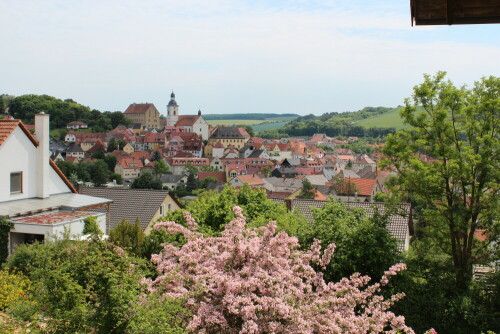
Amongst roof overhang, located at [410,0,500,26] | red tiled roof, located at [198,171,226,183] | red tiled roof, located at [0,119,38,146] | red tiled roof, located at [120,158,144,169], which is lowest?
red tiled roof, located at [198,171,226,183]

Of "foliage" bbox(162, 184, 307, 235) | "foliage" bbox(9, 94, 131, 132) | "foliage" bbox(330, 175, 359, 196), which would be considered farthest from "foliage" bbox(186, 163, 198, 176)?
"foliage" bbox(162, 184, 307, 235)

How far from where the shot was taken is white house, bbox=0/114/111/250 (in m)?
15.7

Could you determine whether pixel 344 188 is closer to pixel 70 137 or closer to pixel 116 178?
pixel 116 178

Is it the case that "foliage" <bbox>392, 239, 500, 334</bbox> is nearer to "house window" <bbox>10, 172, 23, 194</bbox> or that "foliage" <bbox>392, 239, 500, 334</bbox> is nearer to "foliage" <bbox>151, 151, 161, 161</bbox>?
"house window" <bbox>10, 172, 23, 194</bbox>

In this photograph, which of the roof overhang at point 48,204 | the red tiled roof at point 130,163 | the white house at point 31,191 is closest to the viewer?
the white house at point 31,191

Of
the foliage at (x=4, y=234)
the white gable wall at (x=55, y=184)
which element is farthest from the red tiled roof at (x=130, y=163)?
the foliage at (x=4, y=234)

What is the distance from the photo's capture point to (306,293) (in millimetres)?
8078

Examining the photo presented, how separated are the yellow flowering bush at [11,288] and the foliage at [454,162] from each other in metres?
10.3

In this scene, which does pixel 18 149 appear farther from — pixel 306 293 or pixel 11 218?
pixel 306 293

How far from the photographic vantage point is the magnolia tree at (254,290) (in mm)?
6922

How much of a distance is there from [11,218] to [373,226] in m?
10.7

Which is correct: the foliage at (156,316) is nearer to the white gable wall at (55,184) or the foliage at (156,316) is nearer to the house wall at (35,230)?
the house wall at (35,230)

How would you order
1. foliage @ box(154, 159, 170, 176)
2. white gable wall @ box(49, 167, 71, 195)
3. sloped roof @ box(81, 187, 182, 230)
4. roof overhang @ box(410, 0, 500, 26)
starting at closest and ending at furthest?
roof overhang @ box(410, 0, 500, 26) < white gable wall @ box(49, 167, 71, 195) < sloped roof @ box(81, 187, 182, 230) < foliage @ box(154, 159, 170, 176)

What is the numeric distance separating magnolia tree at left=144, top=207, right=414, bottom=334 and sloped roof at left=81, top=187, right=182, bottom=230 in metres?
18.6
